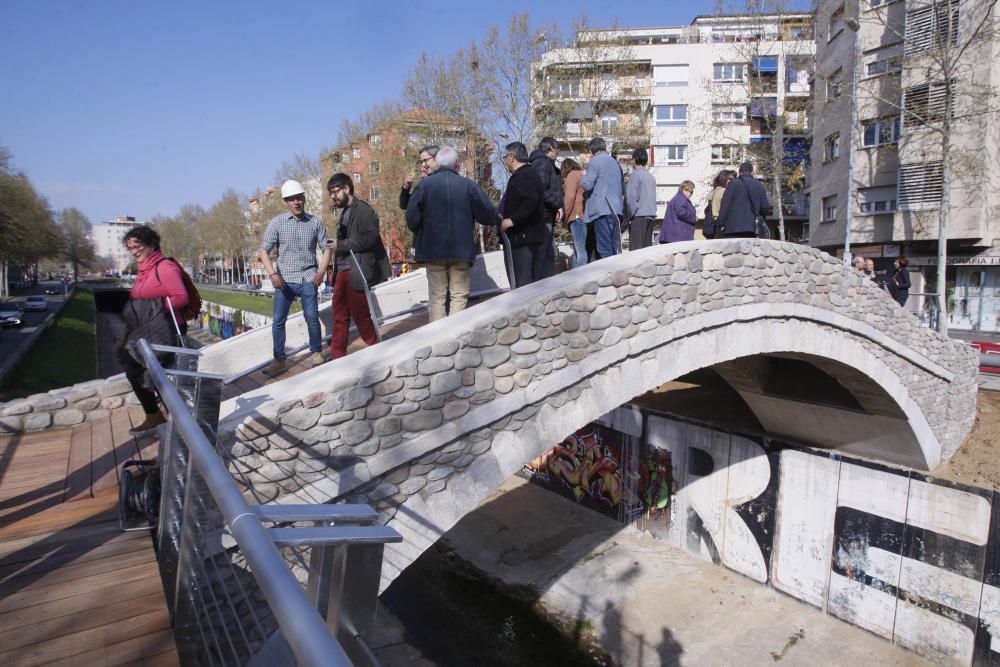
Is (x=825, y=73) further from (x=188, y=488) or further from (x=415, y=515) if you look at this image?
(x=188, y=488)

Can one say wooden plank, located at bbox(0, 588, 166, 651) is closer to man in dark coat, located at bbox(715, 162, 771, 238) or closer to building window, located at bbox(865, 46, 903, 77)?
man in dark coat, located at bbox(715, 162, 771, 238)

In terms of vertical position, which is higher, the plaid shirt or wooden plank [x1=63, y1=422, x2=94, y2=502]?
the plaid shirt

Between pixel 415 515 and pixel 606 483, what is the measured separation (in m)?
8.84

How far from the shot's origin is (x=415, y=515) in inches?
162

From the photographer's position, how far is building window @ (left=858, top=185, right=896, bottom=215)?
21203 mm

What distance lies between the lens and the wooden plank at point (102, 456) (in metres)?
4.20

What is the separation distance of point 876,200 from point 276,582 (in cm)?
2571

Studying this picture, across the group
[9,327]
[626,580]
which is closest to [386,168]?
[626,580]

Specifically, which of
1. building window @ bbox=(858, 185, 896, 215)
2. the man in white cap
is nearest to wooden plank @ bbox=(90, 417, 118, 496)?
the man in white cap

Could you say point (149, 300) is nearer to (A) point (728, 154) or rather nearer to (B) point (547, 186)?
(B) point (547, 186)

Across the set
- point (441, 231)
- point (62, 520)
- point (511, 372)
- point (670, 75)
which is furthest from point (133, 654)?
point (670, 75)

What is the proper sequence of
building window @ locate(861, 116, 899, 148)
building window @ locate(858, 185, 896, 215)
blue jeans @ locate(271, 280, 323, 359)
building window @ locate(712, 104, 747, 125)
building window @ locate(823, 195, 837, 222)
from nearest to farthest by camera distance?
blue jeans @ locate(271, 280, 323, 359)
building window @ locate(861, 116, 899, 148)
building window @ locate(858, 185, 896, 215)
building window @ locate(823, 195, 837, 222)
building window @ locate(712, 104, 747, 125)

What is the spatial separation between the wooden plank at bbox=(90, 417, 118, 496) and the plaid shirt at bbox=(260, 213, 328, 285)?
206cm

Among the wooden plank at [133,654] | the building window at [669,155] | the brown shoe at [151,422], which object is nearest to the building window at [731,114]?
the building window at [669,155]
